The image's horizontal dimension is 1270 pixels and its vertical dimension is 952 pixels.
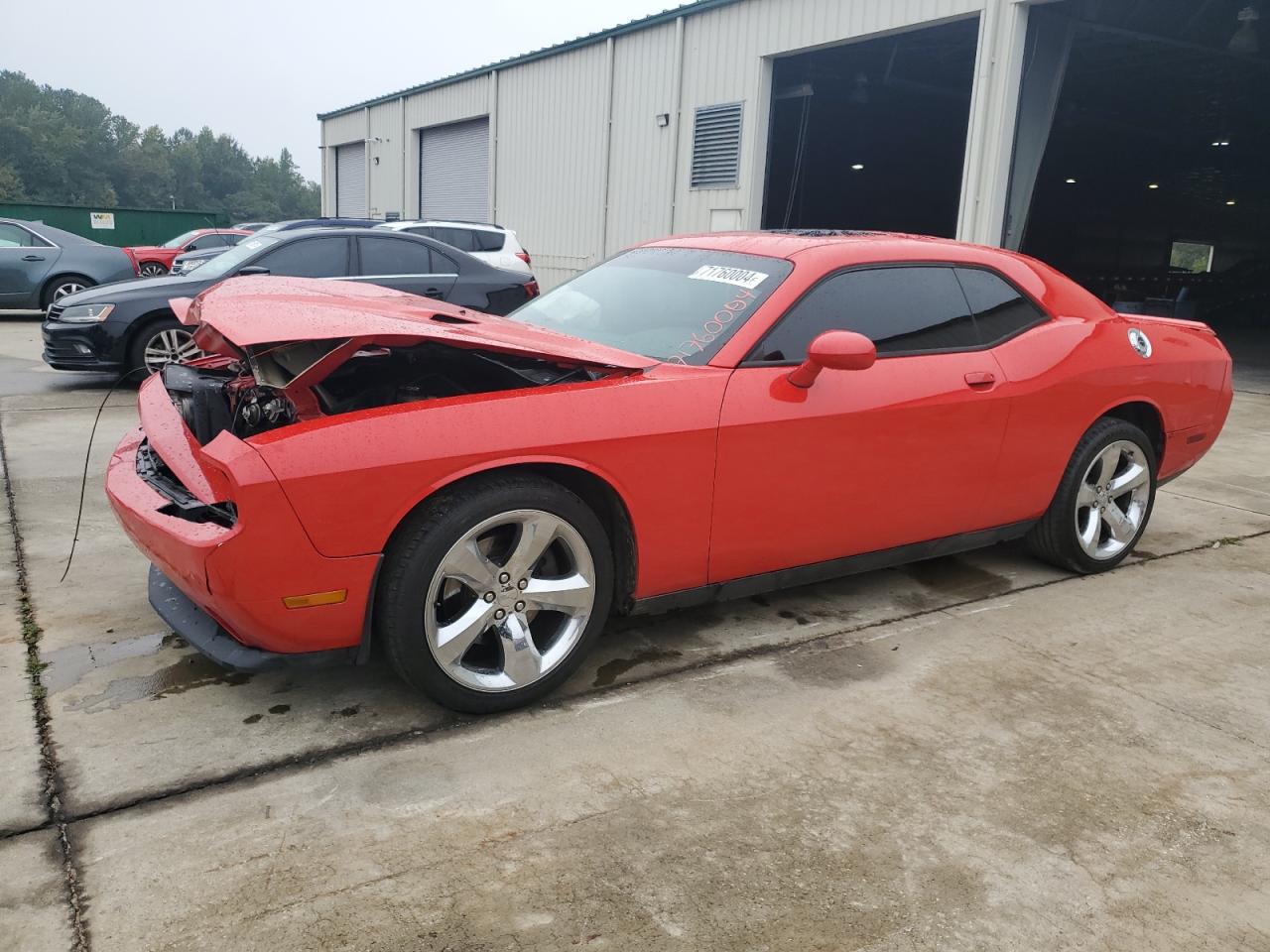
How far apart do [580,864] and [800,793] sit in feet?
2.14

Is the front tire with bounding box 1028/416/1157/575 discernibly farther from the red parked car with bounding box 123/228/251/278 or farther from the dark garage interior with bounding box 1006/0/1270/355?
the red parked car with bounding box 123/228/251/278

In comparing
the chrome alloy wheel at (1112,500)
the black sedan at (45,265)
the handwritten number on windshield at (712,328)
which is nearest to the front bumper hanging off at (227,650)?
the handwritten number on windshield at (712,328)

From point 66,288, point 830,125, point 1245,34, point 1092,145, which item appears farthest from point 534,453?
point 1092,145

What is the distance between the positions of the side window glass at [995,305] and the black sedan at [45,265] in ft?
41.3

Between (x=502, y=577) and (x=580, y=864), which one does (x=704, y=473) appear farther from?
(x=580, y=864)

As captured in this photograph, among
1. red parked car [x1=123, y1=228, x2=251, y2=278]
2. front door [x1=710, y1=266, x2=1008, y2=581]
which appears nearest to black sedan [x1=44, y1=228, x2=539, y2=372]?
front door [x1=710, y1=266, x2=1008, y2=581]

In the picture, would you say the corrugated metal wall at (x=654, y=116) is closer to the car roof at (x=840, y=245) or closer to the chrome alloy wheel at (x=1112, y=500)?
the chrome alloy wheel at (x=1112, y=500)

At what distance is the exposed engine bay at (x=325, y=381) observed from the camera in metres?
2.82

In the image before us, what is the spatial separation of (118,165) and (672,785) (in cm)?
11329

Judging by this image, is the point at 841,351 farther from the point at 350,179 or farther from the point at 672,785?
the point at 350,179

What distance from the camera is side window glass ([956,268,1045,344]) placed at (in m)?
3.88

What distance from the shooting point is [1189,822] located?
8.18 feet

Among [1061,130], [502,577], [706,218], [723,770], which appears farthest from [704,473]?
[1061,130]

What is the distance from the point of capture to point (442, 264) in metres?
8.66
